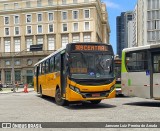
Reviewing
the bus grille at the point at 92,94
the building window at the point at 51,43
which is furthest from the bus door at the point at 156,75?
the building window at the point at 51,43

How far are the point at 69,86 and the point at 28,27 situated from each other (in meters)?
83.8

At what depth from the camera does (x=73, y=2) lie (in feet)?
307

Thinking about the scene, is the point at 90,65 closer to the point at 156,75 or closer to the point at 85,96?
the point at 85,96

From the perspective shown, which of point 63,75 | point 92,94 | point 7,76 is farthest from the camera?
point 7,76

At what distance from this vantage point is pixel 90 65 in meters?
15.5

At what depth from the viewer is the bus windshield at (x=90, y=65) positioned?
15328 millimetres

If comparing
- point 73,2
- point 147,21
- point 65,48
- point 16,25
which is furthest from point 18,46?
point 65,48

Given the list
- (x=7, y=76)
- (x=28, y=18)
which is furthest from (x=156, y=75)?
(x=28, y=18)

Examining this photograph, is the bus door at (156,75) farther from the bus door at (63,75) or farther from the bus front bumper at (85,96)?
the bus door at (63,75)

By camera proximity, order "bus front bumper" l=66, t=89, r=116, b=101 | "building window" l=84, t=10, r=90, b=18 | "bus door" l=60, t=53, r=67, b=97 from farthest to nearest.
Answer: "building window" l=84, t=10, r=90, b=18 → "bus door" l=60, t=53, r=67, b=97 → "bus front bumper" l=66, t=89, r=116, b=101

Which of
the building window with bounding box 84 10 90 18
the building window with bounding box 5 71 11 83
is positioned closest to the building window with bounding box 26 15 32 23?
the building window with bounding box 5 71 11 83

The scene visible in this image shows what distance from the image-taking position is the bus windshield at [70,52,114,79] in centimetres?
1533

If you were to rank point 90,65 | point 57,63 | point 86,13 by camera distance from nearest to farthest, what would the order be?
1. point 90,65
2. point 57,63
3. point 86,13

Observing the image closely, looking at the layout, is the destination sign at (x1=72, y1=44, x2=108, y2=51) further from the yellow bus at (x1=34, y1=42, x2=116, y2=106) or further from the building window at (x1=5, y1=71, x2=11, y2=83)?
the building window at (x1=5, y1=71, x2=11, y2=83)
